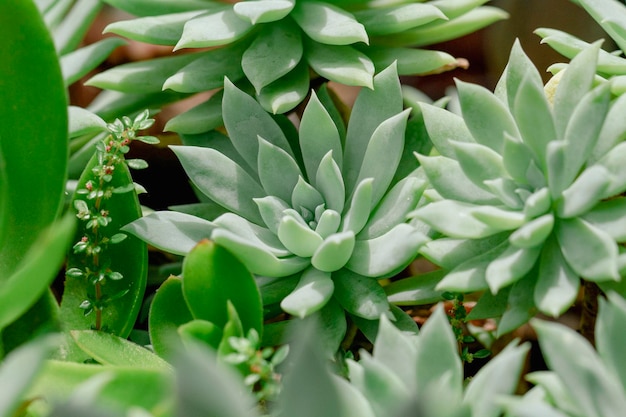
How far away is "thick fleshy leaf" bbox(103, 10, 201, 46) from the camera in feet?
2.20

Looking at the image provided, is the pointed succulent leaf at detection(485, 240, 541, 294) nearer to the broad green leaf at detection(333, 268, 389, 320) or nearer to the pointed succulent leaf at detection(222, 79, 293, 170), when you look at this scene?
the broad green leaf at detection(333, 268, 389, 320)

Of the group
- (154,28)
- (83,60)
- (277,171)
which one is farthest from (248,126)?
(83,60)

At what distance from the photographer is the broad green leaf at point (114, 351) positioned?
0.52 meters

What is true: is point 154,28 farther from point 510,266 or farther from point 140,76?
point 510,266

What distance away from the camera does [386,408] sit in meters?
0.40

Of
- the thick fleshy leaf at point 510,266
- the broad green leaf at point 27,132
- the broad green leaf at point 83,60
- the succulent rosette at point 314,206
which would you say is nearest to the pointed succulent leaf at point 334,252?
the succulent rosette at point 314,206

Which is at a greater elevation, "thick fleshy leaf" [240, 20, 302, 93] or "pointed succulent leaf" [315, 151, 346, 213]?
"thick fleshy leaf" [240, 20, 302, 93]

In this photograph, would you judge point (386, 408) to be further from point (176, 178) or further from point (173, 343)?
point (176, 178)

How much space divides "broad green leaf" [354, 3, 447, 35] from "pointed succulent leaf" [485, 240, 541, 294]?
0.80 ft

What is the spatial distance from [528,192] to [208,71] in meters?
0.34

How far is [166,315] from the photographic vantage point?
1.81ft

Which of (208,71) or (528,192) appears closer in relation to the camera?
(528,192)

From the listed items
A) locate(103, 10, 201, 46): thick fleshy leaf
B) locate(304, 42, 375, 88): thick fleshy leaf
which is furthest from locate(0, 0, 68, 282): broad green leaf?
locate(304, 42, 375, 88): thick fleshy leaf

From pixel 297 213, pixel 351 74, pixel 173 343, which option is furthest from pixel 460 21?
pixel 173 343
